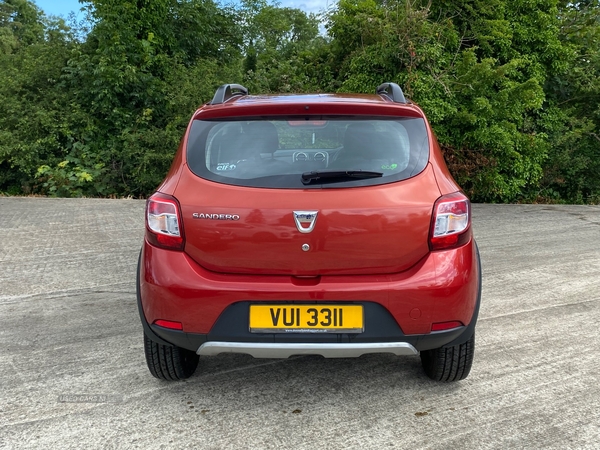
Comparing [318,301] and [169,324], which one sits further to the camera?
[169,324]

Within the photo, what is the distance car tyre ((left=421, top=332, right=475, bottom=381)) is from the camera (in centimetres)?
292

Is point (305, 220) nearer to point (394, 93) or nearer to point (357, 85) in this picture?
point (394, 93)

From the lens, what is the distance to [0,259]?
19.5 feet

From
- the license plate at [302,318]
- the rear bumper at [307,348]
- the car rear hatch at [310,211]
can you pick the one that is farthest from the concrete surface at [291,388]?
the car rear hatch at [310,211]

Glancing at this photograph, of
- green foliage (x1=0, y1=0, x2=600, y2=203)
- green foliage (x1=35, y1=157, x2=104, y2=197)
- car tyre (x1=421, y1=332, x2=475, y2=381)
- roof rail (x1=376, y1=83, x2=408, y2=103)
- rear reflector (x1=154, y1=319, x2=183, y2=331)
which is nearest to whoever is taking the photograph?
rear reflector (x1=154, y1=319, x2=183, y2=331)

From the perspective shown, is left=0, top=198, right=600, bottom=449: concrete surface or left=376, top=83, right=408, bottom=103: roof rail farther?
left=376, top=83, right=408, bottom=103: roof rail

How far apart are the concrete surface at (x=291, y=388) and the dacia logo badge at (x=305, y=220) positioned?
3.28 ft

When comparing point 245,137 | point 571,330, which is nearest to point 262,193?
point 245,137

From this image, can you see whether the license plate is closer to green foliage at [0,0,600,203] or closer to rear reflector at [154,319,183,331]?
rear reflector at [154,319,183,331]

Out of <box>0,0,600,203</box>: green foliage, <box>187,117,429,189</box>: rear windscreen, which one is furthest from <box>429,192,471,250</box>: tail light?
<box>0,0,600,203</box>: green foliage

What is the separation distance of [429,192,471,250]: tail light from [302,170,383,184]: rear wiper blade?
34cm

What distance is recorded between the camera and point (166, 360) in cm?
298

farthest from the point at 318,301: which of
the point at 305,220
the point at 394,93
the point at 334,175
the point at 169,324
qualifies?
the point at 394,93

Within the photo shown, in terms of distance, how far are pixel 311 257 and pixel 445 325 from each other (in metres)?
0.74
